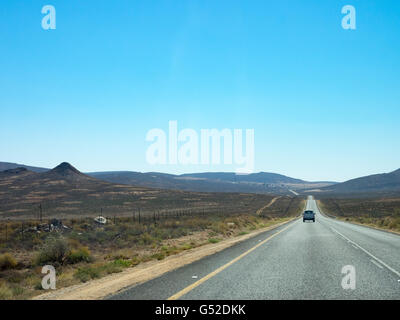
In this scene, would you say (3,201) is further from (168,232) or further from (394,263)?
(394,263)

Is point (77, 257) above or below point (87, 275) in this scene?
below

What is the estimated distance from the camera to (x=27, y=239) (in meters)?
25.1

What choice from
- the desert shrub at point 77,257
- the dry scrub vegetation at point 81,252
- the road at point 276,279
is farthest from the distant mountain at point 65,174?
the road at point 276,279

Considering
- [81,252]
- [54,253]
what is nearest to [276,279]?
[81,252]

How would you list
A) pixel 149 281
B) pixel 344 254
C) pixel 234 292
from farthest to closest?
pixel 344 254, pixel 149 281, pixel 234 292

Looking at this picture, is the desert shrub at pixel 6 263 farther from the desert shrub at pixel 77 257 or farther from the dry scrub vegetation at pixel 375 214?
the dry scrub vegetation at pixel 375 214

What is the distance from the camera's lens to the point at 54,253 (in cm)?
1628

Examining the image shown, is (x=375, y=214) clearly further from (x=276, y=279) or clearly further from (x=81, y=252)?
(x=276, y=279)

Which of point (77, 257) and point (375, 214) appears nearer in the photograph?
point (77, 257)

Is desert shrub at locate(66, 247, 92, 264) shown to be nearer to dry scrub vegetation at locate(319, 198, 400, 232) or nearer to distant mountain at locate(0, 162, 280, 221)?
dry scrub vegetation at locate(319, 198, 400, 232)

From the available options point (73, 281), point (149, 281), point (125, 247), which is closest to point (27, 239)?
point (125, 247)
